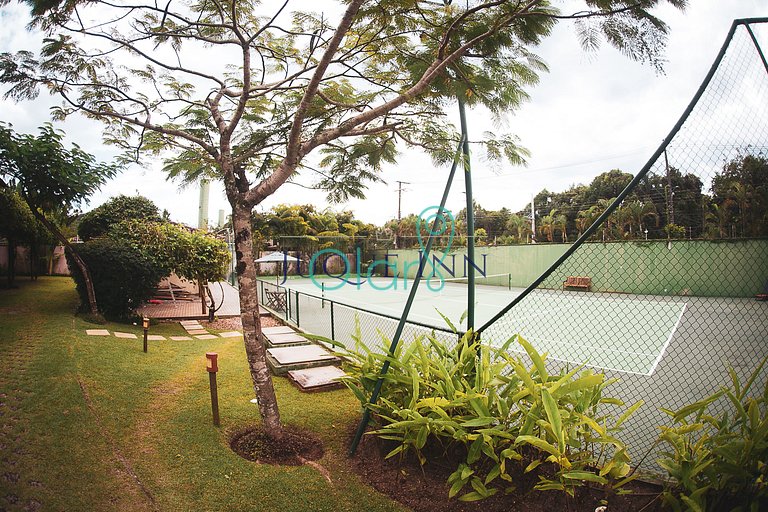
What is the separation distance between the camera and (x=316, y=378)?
4.90 metres

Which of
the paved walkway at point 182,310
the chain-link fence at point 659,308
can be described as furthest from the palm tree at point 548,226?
the paved walkway at point 182,310

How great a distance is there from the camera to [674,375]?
219 inches

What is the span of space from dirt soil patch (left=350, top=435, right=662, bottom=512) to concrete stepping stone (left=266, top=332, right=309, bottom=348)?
3.84 meters

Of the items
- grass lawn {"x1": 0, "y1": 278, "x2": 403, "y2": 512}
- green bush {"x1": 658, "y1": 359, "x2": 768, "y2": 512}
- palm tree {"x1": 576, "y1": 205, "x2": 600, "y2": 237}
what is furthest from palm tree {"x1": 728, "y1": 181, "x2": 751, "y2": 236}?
palm tree {"x1": 576, "y1": 205, "x2": 600, "y2": 237}

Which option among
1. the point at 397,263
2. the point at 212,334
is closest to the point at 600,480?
the point at 212,334

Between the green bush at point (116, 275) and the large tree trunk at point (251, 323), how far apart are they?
6.47 meters

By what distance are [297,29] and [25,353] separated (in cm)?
489

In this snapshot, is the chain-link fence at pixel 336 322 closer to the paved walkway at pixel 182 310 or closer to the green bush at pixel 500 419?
the paved walkway at pixel 182 310

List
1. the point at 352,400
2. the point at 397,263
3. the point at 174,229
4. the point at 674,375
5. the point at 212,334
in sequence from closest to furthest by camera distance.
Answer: the point at 352,400 → the point at 674,375 → the point at 212,334 → the point at 174,229 → the point at 397,263

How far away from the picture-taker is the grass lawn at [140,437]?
2.38m

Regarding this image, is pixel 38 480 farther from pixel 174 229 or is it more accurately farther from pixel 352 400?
pixel 174 229

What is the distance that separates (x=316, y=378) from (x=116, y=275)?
5.84 m

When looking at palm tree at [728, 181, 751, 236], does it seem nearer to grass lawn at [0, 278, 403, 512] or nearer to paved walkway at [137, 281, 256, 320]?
grass lawn at [0, 278, 403, 512]

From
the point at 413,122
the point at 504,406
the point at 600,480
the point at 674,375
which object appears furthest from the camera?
the point at 674,375
